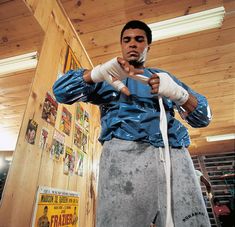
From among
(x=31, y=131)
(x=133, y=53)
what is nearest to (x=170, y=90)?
(x=133, y=53)

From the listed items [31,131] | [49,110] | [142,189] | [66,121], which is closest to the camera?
[142,189]

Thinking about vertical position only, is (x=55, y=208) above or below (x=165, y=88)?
below

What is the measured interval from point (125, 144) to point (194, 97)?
391 millimetres

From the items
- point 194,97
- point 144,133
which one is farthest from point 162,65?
point 144,133

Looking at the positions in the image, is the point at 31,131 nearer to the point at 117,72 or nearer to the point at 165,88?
the point at 117,72

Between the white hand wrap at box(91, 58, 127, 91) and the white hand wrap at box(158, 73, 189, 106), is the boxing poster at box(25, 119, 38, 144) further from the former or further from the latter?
the white hand wrap at box(158, 73, 189, 106)

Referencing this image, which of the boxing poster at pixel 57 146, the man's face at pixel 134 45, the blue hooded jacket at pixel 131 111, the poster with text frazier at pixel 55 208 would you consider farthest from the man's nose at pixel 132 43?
the poster with text frazier at pixel 55 208

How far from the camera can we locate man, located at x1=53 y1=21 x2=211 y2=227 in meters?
0.69

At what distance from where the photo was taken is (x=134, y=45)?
1.00 meters

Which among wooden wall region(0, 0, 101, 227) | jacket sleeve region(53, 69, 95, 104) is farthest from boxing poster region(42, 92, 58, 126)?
jacket sleeve region(53, 69, 95, 104)

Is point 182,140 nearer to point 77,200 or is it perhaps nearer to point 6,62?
point 77,200

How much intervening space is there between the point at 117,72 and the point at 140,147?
32cm

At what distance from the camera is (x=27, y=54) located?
6.16ft

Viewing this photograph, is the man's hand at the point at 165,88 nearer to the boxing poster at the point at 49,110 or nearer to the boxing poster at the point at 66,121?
the boxing poster at the point at 49,110
